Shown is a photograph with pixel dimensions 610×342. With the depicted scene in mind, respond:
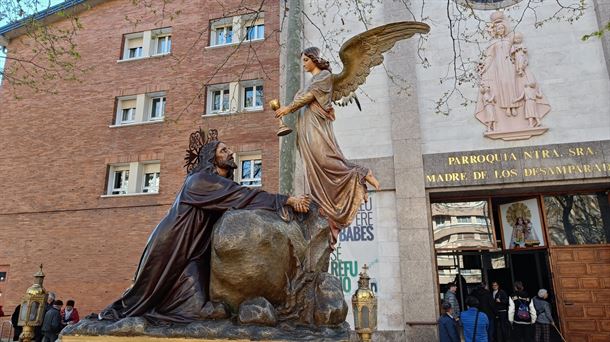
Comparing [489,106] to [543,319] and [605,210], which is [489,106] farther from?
[543,319]

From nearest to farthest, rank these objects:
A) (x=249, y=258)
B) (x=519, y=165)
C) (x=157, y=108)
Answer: (x=249, y=258) → (x=519, y=165) → (x=157, y=108)

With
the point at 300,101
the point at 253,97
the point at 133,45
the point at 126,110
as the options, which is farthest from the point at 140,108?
the point at 300,101

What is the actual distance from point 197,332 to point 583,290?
12.0 metres

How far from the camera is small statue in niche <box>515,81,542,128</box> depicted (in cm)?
1216

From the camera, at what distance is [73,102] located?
18766mm

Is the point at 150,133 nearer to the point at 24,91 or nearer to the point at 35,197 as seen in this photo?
the point at 35,197

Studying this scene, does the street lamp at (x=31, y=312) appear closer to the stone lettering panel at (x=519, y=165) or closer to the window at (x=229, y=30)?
the stone lettering panel at (x=519, y=165)

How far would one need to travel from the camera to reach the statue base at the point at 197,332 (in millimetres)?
3195

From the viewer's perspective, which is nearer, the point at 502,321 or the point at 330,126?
the point at 330,126

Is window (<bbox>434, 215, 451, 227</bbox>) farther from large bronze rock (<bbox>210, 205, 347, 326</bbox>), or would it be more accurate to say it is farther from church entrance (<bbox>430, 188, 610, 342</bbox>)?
large bronze rock (<bbox>210, 205, 347, 326</bbox>)

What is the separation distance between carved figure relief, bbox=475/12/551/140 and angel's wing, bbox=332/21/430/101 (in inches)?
328

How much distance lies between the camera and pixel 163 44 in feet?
62.1

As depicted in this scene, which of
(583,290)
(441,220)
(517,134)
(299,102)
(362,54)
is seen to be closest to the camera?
(299,102)

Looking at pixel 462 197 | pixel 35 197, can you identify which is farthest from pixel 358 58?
pixel 35 197
